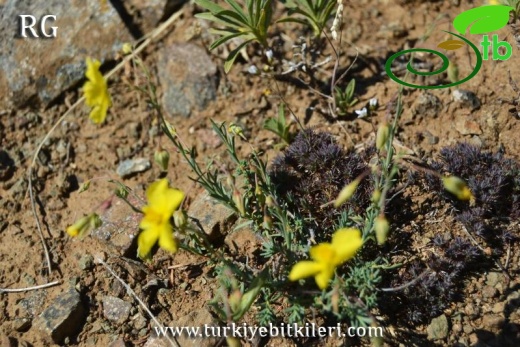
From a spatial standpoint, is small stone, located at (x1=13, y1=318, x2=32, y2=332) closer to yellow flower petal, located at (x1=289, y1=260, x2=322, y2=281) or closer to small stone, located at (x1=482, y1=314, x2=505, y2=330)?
yellow flower petal, located at (x1=289, y1=260, x2=322, y2=281)

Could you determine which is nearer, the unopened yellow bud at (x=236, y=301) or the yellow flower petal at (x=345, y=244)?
the yellow flower petal at (x=345, y=244)

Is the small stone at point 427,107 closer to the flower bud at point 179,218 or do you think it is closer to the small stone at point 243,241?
the small stone at point 243,241

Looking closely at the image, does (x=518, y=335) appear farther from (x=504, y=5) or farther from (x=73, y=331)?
(x=73, y=331)

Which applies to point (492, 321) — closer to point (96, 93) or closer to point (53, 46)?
point (96, 93)

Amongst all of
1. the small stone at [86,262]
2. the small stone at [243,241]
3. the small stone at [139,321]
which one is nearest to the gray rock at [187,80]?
the small stone at [243,241]

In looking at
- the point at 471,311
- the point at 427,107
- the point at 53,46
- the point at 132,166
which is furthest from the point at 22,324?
the point at 427,107

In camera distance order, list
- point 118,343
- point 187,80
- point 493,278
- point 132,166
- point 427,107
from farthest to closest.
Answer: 1. point 187,80
2. point 132,166
3. point 427,107
4. point 118,343
5. point 493,278

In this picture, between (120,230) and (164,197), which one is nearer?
(164,197)
